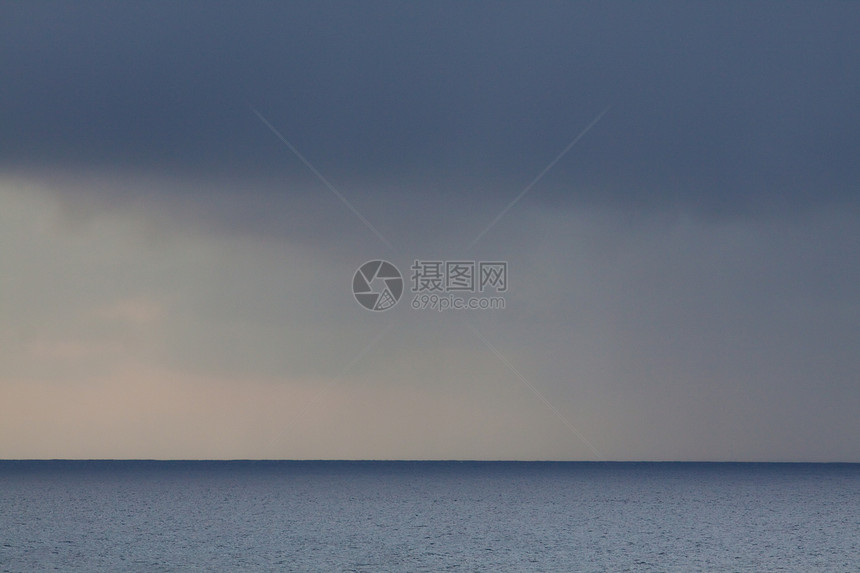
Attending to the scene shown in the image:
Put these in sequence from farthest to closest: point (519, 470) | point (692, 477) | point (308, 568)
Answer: point (519, 470), point (692, 477), point (308, 568)

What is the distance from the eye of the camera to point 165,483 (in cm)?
2095

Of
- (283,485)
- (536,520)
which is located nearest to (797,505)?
(536,520)

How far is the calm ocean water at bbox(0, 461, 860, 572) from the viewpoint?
435 inches

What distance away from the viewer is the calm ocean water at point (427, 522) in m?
11.1

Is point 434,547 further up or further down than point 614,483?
further down

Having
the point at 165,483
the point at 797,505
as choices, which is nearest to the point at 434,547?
the point at 797,505

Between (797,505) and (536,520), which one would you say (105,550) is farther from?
(797,505)

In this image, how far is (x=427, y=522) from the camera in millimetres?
14250

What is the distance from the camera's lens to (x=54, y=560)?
35.8 feet

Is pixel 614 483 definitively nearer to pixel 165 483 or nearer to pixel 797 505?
pixel 797 505

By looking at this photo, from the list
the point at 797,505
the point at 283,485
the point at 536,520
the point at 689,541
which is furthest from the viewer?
the point at 283,485

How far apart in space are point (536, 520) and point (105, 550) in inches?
232

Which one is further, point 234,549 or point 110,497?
point 110,497

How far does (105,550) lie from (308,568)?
8.58ft
